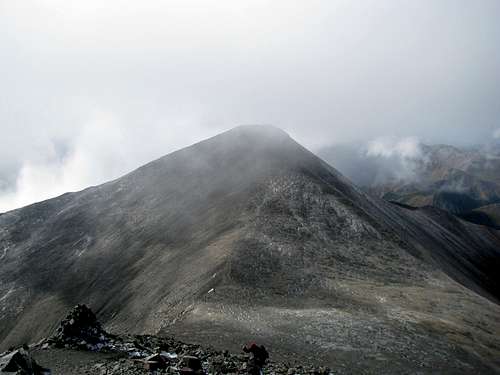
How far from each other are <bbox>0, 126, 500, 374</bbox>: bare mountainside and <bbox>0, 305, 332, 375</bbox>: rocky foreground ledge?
18.3 feet

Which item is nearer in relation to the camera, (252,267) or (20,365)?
(20,365)

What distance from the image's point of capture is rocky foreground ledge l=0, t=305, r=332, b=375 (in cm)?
2097

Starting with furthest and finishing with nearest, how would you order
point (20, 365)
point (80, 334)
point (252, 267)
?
point (252, 267) < point (80, 334) < point (20, 365)

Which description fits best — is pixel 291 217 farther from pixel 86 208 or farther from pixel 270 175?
pixel 86 208

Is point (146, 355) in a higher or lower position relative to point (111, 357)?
lower

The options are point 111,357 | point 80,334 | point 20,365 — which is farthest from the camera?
point 80,334

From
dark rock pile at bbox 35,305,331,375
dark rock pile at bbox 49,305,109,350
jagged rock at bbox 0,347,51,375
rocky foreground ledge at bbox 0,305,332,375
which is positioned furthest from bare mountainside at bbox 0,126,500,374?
jagged rock at bbox 0,347,51,375

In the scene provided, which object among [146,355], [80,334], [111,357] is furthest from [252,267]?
[111,357]

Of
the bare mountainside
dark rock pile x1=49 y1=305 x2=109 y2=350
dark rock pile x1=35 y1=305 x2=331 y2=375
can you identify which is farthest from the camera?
the bare mountainside

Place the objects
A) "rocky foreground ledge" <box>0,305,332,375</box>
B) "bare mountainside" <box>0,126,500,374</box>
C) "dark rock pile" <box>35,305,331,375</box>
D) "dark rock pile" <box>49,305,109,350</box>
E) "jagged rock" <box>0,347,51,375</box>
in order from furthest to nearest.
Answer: "bare mountainside" <box>0,126,500,374</box>, "dark rock pile" <box>49,305,109,350</box>, "dark rock pile" <box>35,305,331,375</box>, "rocky foreground ledge" <box>0,305,332,375</box>, "jagged rock" <box>0,347,51,375</box>

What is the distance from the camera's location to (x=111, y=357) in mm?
23766

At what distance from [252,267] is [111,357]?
30.0 meters

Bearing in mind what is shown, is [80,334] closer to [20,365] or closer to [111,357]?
[111,357]

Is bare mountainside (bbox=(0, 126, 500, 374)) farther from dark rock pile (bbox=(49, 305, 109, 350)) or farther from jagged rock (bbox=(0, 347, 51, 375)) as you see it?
jagged rock (bbox=(0, 347, 51, 375))
